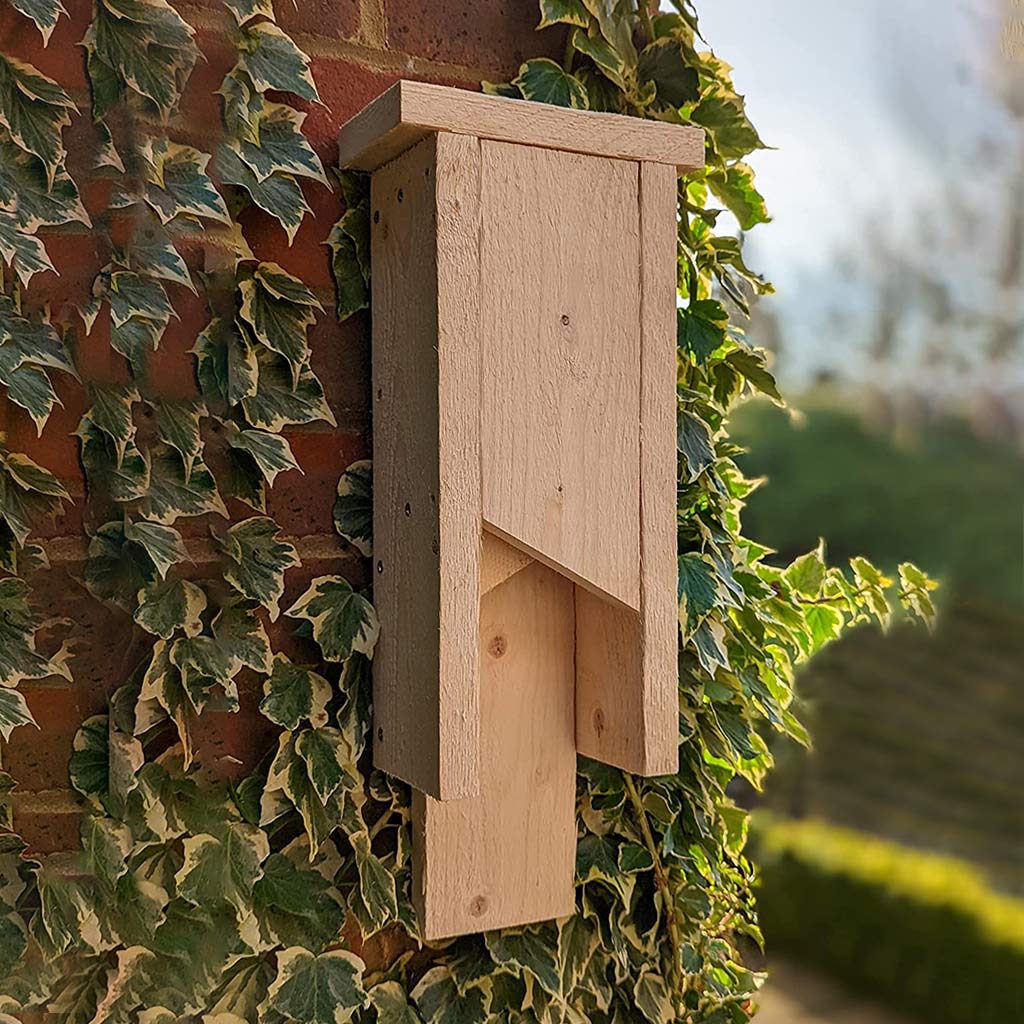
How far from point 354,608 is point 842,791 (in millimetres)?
2096

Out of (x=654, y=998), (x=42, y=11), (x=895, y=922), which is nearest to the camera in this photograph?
(x=42, y=11)

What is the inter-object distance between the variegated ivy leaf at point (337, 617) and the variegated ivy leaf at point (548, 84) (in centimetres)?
41

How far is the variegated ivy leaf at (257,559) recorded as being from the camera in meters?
0.77

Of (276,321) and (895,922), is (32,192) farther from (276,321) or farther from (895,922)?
(895,922)

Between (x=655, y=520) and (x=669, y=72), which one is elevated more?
(x=669, y=72)

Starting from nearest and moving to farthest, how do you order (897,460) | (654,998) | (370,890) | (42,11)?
(42,11)
(370,890)
(654,998)
(897,460)

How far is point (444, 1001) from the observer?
844 millimetres

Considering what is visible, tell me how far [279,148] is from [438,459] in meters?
0.26

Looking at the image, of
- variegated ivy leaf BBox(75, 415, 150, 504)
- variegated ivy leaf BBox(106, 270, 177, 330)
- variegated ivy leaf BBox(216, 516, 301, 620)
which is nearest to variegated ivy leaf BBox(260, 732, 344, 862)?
variegated ivy leaf BBox(216, 516, 301, 620)

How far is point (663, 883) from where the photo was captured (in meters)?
0.92

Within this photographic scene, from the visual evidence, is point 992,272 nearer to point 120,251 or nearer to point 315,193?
point 315,193

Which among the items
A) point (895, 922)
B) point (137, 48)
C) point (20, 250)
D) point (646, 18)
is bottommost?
point (895, 922)

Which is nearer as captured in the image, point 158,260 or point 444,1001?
point 158,260

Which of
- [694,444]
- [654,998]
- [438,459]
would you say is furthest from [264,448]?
[654,998]
